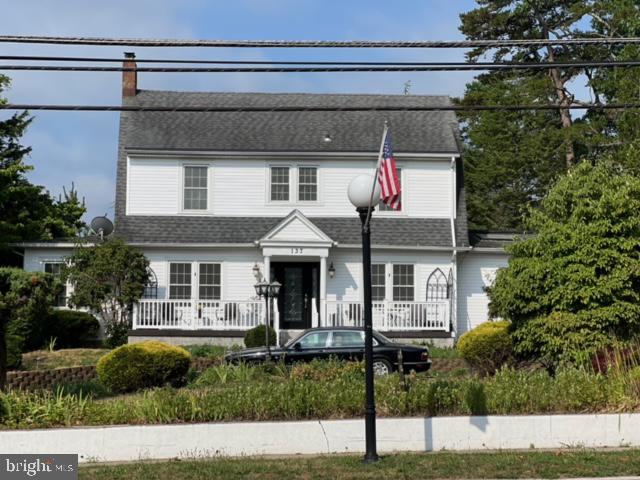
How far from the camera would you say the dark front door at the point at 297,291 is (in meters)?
31.6

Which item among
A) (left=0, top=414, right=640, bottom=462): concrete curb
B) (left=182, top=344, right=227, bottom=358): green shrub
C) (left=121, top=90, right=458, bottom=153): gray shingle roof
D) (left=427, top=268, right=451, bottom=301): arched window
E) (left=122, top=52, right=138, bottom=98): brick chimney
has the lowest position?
(left=0, top=414, right=640, bottom=462): concrete curb

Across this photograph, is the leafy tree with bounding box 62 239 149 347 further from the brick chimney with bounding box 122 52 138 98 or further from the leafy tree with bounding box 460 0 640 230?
the leafy tree with bounding box 460 0 640 230

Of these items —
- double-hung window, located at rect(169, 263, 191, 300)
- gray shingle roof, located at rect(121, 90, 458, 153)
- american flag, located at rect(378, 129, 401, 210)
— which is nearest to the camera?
american flag, located at rect(378, 129, 401, 210)

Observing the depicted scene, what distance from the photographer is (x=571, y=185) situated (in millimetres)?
20375

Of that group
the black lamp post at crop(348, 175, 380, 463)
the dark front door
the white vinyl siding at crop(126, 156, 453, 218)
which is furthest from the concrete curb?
the white vinyl siding at crop(126, 156, 453, 218)

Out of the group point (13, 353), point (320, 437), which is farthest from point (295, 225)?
point (320, 437)

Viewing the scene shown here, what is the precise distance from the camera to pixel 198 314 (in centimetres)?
2948

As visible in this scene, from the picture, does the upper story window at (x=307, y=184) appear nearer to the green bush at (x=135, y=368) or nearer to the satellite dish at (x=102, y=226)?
the satellite dish at (x=102, y=226)

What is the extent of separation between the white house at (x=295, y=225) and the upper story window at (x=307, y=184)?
0.03 metres

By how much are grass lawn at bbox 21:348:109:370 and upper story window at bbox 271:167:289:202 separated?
25.5 feet

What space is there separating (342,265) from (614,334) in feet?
Result: 42.5

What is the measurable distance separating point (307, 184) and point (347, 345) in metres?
10.1

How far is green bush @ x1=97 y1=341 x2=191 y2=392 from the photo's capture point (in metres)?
20.5

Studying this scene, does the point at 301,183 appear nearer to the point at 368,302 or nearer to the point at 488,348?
the point at 488,348
